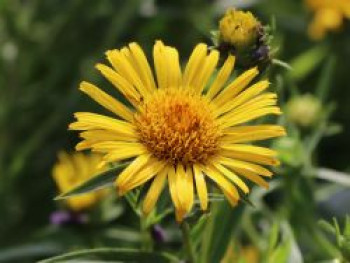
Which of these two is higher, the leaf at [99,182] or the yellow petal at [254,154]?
the leaf at [99,182]

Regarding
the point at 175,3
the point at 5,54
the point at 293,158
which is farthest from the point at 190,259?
the point at 175,3

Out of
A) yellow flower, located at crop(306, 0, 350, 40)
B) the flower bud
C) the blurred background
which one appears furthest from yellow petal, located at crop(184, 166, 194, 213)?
yellow flower, located at crop(306, 0, 350, 40)

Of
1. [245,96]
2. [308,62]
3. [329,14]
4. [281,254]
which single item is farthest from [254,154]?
[308,62]

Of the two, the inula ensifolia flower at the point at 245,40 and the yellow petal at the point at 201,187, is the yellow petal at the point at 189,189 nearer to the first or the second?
the yellow petal at the point at 201,187

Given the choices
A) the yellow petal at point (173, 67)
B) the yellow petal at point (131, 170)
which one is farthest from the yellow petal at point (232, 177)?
the yellow petal at point (173, 67)

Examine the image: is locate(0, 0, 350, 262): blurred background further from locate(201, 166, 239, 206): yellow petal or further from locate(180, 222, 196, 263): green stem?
locate(201, 166, 239, 206): yellow petal
